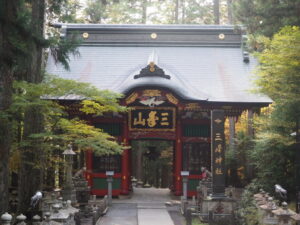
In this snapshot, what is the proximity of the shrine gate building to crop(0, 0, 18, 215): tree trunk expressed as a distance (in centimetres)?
589

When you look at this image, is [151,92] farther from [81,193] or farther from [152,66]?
[81,193]

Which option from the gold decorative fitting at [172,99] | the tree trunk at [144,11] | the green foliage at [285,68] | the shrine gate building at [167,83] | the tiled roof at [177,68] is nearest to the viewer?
the green foliage at [285,68]

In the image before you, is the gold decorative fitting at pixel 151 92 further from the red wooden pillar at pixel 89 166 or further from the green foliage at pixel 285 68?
the green foliage at pixel 285 68

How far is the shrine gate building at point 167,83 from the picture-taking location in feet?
58.0

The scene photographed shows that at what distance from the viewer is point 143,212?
15.2 m

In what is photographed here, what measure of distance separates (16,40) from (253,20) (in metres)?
12.0

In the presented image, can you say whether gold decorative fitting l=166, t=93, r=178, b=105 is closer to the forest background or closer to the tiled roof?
the tiled roof

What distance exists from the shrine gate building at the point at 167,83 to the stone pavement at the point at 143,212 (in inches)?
34.7

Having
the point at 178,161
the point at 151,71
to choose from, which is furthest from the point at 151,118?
the point at 178,161

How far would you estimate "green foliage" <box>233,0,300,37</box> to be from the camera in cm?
1605

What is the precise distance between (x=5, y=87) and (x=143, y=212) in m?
7.48

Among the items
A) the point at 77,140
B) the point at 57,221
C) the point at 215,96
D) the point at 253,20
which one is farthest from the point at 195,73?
the point at 57,221

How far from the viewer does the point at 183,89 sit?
1736 cm

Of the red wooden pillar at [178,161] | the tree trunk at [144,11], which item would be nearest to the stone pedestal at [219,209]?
the red wooden pillar at [178,161]
